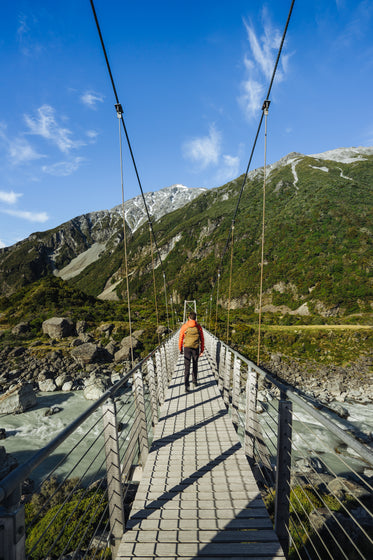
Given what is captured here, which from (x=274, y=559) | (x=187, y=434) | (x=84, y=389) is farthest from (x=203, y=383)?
(x=84, y=389)

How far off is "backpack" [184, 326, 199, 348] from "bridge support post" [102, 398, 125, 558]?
10.6 ft

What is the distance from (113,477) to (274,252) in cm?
5142

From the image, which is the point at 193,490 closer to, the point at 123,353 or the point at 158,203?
the point at 123,353

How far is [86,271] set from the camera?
110500 millimetres

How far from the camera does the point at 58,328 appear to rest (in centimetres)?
2269

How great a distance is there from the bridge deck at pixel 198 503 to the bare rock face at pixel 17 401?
10.9 m

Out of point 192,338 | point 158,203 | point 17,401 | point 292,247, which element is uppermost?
point 158,203

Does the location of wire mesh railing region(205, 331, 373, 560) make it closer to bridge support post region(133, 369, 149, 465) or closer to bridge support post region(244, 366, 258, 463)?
bridge support post region(244, 366, 258, 463)

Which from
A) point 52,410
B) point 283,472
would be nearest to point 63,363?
point 52,410

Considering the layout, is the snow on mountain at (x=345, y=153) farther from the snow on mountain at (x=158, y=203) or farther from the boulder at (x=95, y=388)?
the boulder at (x=95, y=388)

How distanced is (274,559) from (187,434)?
212 cm

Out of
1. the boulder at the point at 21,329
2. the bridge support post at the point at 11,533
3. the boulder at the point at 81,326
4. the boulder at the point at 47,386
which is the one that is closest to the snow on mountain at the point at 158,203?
the boulder at the point at 21,329

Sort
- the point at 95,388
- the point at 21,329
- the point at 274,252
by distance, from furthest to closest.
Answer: the point at 274,252
the point at 21,329
the point at 95,388

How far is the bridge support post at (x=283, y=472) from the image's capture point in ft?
6.36
